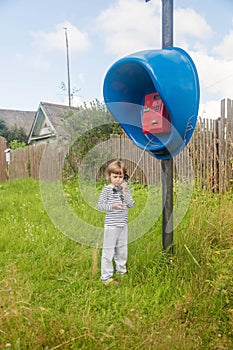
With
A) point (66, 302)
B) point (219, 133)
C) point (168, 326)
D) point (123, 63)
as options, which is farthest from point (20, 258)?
point (219, 133)

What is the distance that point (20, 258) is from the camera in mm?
3336

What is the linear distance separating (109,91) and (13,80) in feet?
7.02

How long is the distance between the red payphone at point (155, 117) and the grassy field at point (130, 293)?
3.29ft

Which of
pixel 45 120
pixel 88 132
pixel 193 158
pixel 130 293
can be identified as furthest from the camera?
pixel 45 120

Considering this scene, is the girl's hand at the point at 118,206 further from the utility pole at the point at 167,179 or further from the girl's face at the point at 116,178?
the utility pole at the point at 167,179

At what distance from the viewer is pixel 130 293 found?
2.59m

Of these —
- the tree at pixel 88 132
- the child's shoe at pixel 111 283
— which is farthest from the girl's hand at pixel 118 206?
the tree at pixel 88 132

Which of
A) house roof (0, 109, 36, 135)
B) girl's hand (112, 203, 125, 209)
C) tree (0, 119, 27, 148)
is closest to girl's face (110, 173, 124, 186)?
girl's hand (112, 203, 125, 209)

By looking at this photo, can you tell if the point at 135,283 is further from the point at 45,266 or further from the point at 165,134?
the point at 165,134

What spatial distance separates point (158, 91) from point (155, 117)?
345 mm

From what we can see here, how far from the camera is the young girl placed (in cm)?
290

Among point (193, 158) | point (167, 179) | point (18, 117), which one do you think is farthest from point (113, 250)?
point (18, 117)

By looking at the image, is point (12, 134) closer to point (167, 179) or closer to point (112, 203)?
point (112, 203)

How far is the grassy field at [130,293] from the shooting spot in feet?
6.45
